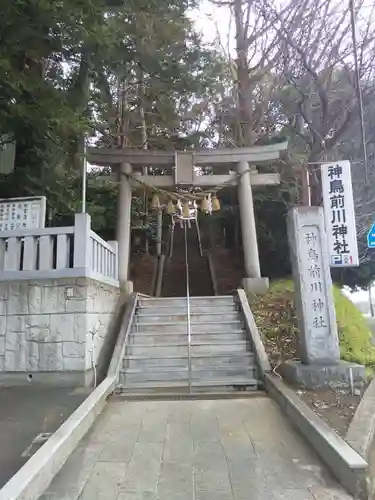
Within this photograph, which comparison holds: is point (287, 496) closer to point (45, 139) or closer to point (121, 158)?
point (45, 139)

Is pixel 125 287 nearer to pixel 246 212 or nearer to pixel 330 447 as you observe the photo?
pixel 246 212

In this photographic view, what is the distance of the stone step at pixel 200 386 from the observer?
673cm

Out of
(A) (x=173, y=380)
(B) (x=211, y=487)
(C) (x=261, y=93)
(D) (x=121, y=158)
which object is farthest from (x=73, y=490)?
(C) (x=261, y=93)

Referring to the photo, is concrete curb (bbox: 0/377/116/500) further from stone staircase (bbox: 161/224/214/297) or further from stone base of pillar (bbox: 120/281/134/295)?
stone staircase (bbox: 161/224/214/297)

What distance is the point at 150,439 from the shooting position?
14.6 ft

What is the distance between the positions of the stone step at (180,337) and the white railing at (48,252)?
170 centimetres

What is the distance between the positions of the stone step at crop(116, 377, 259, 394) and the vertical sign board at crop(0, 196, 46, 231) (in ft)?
11.2

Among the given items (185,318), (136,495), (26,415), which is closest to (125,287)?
(185,318)

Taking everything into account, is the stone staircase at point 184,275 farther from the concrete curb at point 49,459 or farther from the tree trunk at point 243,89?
the concrete curb at point 49,459

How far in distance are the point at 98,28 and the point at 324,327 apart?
248 inches

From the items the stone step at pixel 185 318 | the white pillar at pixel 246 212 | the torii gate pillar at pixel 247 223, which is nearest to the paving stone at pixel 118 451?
the stone step at pixel 185 318

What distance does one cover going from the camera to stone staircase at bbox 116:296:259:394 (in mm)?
6883

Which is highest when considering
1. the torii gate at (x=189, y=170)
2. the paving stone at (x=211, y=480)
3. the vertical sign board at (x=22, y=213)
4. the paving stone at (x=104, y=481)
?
the torii gate at (x=189, y=170)

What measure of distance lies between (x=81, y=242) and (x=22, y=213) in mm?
1396
